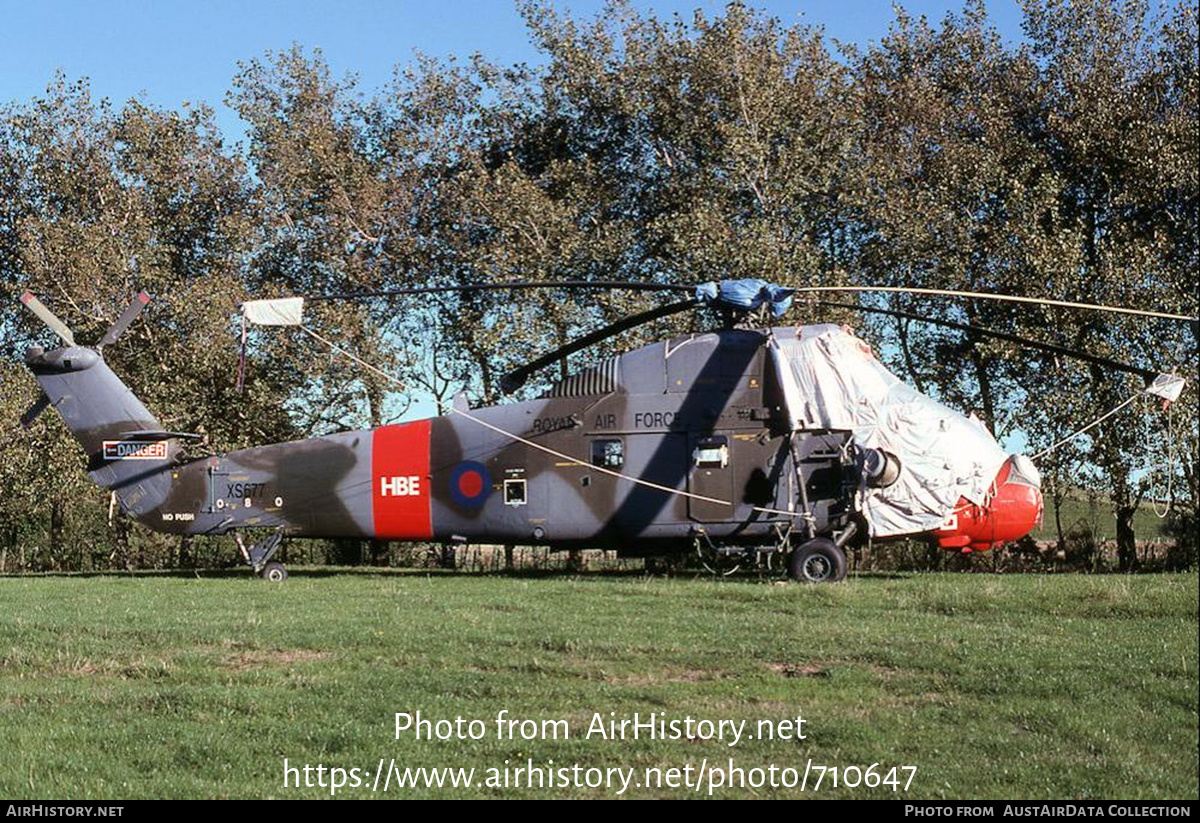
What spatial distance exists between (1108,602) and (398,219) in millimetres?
27860

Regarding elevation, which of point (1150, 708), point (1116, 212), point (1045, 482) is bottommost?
point (1150, 708)

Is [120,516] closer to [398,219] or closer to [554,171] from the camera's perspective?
[398,219]

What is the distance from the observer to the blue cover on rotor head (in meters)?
17.5

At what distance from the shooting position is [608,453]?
2150 centimetres

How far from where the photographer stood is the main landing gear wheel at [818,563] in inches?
756

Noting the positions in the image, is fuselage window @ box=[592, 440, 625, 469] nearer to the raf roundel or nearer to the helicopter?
the helicopter

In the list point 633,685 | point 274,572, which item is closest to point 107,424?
point 274,572

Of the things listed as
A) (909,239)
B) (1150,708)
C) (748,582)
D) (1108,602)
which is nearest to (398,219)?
(909,239)

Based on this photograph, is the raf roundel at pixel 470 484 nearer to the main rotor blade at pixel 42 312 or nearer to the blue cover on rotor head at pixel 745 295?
the blue cover on rotor head at pixel 745 295

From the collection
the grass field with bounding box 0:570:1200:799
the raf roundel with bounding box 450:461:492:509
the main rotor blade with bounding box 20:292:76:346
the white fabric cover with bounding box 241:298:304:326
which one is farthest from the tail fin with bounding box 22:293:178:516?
the white fabric cover with bounding box 241:298:304:326

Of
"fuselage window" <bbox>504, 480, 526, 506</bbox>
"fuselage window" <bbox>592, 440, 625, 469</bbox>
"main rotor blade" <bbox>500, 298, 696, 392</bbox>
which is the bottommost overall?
"fuselage window" <bbox>504, 480, 526, 506</bbox>

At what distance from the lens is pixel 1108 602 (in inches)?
591

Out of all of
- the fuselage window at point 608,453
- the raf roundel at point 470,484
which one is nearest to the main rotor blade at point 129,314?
the raf roundel at point 470,484

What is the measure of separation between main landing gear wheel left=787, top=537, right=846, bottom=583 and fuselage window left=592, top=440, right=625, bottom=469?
3.63m
